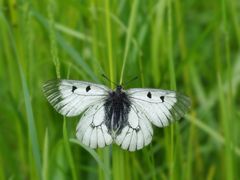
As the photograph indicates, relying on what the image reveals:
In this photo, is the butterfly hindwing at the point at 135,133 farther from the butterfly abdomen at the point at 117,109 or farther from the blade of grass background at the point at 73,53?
the blade of grass background at the point at 73,53

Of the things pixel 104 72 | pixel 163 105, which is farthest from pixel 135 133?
pixel 104 72

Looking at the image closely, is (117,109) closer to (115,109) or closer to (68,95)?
(115,109)

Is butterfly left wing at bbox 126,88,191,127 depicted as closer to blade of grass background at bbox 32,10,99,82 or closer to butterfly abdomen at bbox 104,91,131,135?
butterfly abdomen at bbox 104,91,131,135

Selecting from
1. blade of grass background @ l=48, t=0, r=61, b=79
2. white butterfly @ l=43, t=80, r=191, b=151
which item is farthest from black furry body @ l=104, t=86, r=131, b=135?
blade of grass background @ l=48, t=0, r=61, b=79

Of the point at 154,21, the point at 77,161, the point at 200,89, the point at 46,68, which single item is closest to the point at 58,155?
the point at 77,161

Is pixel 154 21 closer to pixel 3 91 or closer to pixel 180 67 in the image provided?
pixel 180 67

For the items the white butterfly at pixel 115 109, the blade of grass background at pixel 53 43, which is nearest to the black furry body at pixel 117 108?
the white butterfly at pixel 115 109
